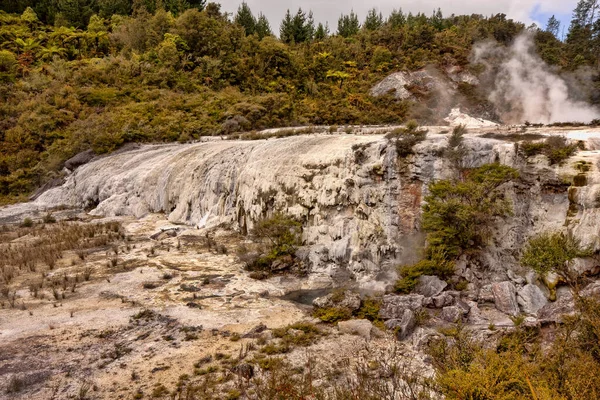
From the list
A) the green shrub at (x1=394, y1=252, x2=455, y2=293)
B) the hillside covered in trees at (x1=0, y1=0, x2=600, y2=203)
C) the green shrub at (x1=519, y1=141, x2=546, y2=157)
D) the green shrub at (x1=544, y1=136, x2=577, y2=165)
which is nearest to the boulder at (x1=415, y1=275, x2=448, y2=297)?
the green shrub at (x1=394, y1=252, x2=455, y2=293)

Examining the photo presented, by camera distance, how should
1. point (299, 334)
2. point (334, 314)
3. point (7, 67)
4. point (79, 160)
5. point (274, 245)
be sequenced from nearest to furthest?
point (299, 334)
point (334, 314)
point (274, 245)
point (79, 160)
point (7, 67)

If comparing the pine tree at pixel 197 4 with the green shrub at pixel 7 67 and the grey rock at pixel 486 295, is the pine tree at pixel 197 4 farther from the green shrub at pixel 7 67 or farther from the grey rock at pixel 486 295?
the grey rock at pixel 486 295

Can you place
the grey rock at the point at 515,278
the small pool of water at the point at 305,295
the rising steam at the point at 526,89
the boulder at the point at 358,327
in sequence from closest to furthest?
the boulder at the point at 358,327, the grey rock at the point at 515,278, the small pool of water at the point at 305,295, the rising steam at the point at 526,89

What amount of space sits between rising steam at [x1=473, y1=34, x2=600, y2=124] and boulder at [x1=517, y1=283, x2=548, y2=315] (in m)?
29.4

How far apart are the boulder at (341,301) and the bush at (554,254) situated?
189 inches

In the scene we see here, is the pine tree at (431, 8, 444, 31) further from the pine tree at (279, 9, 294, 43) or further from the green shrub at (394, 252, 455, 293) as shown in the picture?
the green shrub at (394, 252, 455, 293)

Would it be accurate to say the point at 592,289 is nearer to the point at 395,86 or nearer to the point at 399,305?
the point at 399,305

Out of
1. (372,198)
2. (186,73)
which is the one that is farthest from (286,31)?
(372,198)

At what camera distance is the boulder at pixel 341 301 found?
10836 mm

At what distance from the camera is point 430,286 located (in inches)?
449

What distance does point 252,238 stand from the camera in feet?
56.4

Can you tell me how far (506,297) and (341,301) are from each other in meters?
4.50

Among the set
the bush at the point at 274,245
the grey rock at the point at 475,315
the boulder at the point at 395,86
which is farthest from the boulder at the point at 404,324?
the boulder at the point at 395,86

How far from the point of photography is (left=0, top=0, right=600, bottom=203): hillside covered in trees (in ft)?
107
